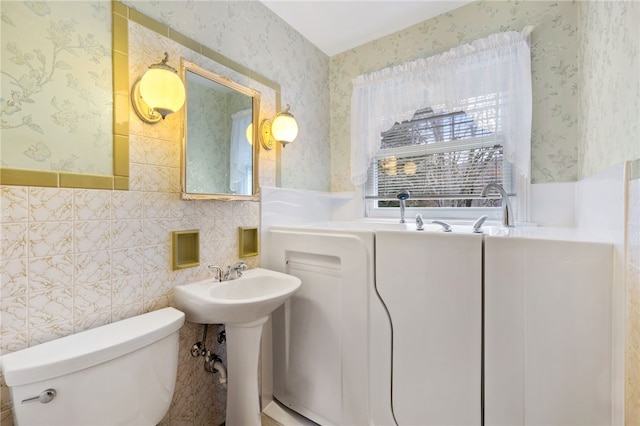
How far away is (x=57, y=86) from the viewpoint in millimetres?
926

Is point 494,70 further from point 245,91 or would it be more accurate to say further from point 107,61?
point 107,61

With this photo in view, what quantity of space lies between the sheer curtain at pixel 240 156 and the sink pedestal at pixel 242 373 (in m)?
0.72

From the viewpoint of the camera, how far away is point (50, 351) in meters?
0.82

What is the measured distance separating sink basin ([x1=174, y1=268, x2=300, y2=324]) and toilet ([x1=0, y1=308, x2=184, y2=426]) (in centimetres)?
10

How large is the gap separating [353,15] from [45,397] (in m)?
→ 2.34

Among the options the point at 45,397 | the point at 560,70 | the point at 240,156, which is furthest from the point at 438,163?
the point at 45,397

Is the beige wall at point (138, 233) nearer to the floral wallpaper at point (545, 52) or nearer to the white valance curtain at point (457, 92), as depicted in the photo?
the white valance curtain at point (457, 92)

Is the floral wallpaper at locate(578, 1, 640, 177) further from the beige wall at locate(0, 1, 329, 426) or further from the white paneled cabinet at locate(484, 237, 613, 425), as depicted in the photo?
the beige wall at locate(0, 1, 329, 426)

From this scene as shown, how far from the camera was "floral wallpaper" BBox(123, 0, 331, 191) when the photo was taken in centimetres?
134

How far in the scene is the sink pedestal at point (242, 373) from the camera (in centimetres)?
130

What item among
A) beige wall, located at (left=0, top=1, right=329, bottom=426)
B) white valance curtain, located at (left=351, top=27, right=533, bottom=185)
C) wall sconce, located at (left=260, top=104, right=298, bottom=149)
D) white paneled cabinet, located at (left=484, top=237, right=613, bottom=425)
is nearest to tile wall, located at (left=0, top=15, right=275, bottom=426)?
beige wall, located at (left=0, top=1, right=329, bottom=426)

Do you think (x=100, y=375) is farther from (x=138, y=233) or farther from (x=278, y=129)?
(x=278, y=129)

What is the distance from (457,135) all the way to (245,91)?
4.66 feet

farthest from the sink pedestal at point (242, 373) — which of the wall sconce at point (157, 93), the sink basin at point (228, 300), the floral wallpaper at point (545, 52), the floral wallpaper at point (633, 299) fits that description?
the floral wallpaper at point (545, 52)
